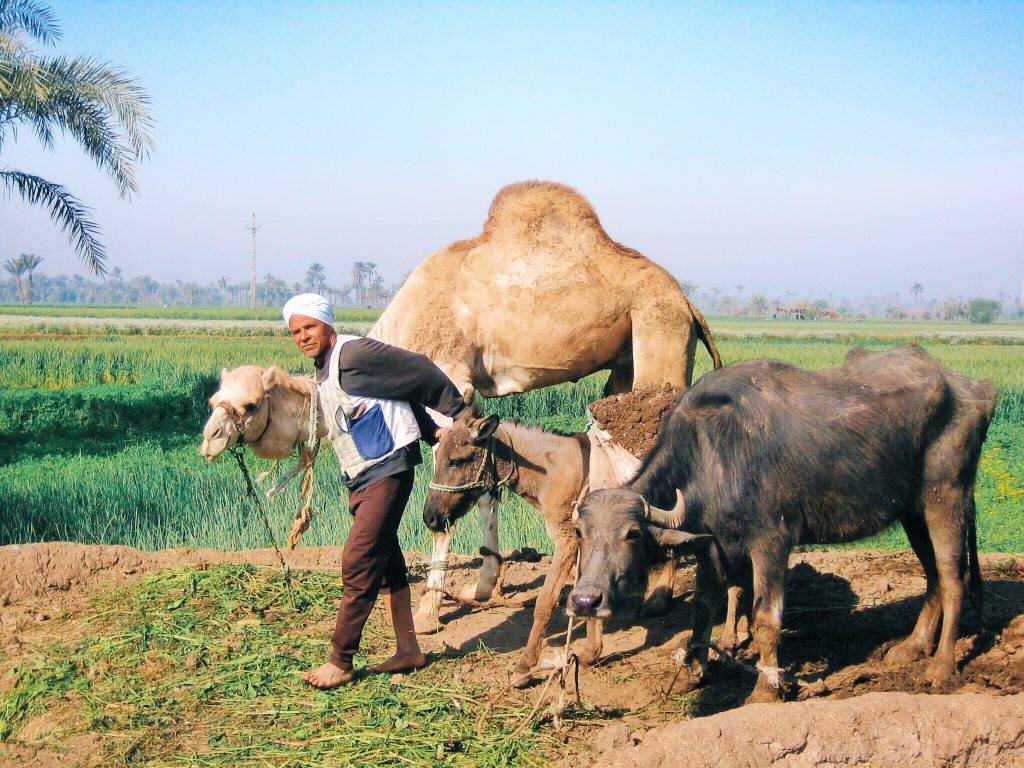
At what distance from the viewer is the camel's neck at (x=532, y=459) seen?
5.79 meters

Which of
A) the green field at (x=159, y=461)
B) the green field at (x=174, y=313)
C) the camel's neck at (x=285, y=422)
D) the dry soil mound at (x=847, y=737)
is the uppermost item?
the camel's neck at (x=285, y=422)

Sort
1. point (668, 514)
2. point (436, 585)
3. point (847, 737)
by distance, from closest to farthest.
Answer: point (847, 737)
point (668, 514)
point (436, 585)

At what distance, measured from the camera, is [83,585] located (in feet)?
22.7

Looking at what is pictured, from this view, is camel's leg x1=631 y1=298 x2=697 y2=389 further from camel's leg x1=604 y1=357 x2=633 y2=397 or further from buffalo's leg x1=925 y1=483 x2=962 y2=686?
buffalo's leg x1=925 y1=483 x2=962 y2=686

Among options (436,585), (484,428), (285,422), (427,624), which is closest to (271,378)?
(285,422)

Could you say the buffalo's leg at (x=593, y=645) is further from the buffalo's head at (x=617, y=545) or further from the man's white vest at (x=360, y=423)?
the man's white vest at (x=360, y=423)

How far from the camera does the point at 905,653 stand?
5473 millimetres

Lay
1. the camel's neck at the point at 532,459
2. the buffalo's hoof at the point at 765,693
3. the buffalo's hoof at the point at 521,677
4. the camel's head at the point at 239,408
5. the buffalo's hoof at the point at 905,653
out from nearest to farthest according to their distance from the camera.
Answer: the buffalo's hoof at the point at 765,693 → the buffalo's hoof at the point at 521,677 → the buffalo's hoof at the point at 905,653 → the camel's neck at the point at 532,459 → the camel's head at the point at 239,408

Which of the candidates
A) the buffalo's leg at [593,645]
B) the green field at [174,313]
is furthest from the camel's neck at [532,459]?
the green field at [174,313]

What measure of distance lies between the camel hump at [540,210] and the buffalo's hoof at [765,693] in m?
4.11

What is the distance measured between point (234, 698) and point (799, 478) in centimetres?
322

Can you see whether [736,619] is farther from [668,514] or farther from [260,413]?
[260,413]

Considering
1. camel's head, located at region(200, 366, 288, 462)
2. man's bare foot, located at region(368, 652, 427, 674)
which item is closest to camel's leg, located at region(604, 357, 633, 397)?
camel's head, located at region(200, 366, 288, 462)

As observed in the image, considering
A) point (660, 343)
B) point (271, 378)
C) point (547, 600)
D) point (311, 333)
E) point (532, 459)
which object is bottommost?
point (547, 600)
